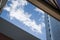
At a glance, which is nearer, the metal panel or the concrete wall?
the metal panel

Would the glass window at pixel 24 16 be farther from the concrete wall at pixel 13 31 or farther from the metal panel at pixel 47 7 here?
the metal panel at pixel 47 7

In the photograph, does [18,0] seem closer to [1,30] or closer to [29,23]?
[29,23]

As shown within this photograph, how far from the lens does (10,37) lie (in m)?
1.31

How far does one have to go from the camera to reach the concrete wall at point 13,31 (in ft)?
3.99

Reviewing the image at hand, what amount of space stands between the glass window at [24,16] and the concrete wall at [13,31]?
3 cm

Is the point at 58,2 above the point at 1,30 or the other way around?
above

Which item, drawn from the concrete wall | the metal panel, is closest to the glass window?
the concrete wall

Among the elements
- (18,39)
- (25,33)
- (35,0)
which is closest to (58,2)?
(35,0)

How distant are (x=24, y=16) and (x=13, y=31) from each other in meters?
0.20

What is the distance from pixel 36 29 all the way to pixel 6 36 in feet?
1.02

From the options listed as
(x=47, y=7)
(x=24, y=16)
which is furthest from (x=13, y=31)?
(x=47, y=7)

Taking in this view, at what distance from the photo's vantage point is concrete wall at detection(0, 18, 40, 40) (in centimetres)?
121

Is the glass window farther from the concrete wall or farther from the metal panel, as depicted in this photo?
the metal panel

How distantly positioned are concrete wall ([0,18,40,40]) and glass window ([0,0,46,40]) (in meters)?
0.03
